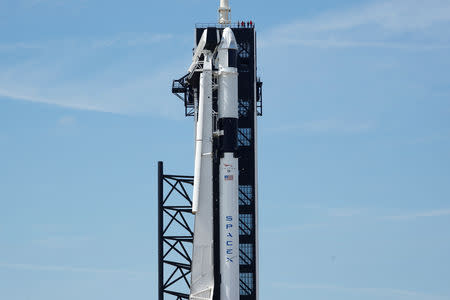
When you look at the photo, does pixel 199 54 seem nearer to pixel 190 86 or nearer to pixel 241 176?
pixel 190 86

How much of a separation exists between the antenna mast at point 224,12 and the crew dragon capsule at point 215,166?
10012 mm

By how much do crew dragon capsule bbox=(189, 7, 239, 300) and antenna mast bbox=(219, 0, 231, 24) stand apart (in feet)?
32.8

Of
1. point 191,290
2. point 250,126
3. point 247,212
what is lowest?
point 191,290

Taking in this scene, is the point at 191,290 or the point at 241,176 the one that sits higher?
the point at 241,176

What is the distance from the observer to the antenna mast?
85688mm

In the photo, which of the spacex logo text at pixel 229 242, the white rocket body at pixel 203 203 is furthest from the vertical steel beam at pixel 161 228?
the spacex logo text at pixel 229 242

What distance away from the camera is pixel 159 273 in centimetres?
7869

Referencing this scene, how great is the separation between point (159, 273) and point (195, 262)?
5.20 metres

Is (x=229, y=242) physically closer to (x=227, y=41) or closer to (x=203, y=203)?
(x=203, y=203)

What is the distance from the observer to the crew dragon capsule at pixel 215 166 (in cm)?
7312

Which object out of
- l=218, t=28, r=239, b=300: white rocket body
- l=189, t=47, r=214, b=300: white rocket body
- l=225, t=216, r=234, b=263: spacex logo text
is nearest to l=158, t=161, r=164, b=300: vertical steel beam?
l=189, t=47, r=214, b=300: white rocket body

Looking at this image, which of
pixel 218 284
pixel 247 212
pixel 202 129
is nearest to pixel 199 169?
pixel 202 129

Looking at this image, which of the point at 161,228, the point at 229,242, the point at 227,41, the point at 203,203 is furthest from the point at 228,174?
the point at 227,41

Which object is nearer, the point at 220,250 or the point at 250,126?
the point at 220,250
